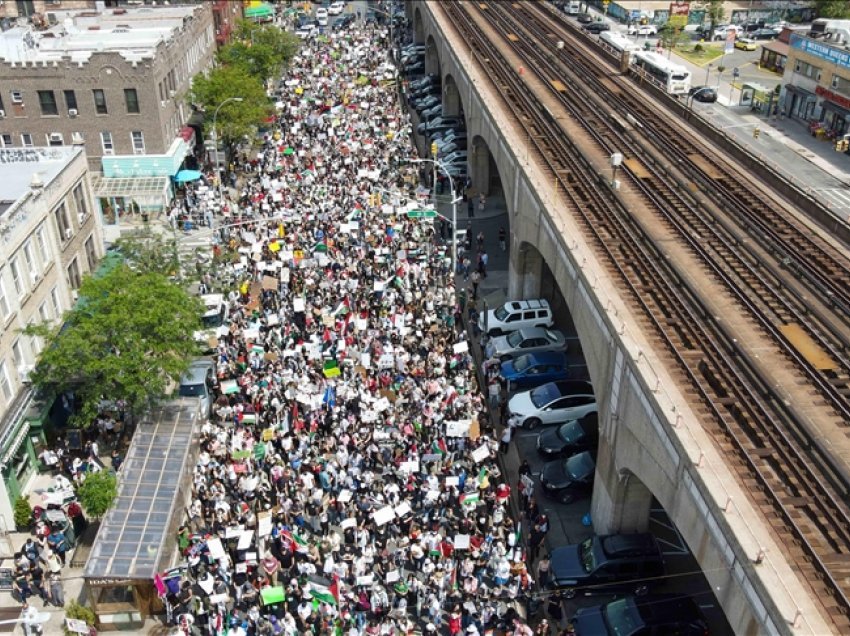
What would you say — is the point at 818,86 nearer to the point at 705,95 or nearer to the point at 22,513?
the point at 705,95

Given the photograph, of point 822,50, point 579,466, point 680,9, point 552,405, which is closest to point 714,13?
point 680,9

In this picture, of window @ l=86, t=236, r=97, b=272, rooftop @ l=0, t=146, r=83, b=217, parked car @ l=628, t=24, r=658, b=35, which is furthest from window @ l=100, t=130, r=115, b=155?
parked car @ l=628, t=24, r=658, b=35

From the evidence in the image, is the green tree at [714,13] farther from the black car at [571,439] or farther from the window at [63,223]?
the window at [63,223]

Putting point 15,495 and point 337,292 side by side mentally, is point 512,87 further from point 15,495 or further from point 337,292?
point 15,495

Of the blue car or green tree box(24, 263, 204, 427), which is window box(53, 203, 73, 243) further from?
the blue car

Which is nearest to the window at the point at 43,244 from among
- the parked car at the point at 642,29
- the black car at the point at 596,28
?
the black car at the point at 596,28

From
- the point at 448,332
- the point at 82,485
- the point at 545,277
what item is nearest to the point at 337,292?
the point at 448,332

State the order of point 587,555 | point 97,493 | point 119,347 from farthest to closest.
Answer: point 119,347 < point 97,493 < point 587,555
